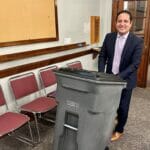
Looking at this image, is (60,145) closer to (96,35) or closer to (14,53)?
(14,53)

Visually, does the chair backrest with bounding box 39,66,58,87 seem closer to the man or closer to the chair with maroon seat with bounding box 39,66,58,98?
the chair with maroon seat with bounding box 39,66,58,98

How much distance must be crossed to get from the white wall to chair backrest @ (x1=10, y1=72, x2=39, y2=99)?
0.37ft

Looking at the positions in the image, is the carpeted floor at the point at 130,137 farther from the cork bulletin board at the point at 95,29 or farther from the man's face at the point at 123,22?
the cork bulletin board at the point at 95,29

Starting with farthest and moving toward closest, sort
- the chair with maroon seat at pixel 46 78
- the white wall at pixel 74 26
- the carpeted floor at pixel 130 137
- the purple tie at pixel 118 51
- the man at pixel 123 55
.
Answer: the chair with maroon seat at pixel 46 78
the white wall at pixel 74 26
the carpeted floor at pixel 130 137
the purple tie at pixel 118 51
the man at pixel 123 55

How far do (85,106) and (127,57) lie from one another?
881 millimetres

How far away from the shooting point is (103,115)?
5.14ft

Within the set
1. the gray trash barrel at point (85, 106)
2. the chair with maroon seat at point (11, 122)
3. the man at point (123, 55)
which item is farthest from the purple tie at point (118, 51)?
the chair with maroon seat at point (11, 122)

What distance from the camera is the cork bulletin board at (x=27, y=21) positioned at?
2.34m

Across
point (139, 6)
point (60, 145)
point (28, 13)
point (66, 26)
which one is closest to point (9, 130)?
point (60, 145)

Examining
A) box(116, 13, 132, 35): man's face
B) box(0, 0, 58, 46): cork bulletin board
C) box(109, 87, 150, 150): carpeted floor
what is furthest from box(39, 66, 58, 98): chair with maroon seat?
box(116, 13, 132, 35): man's face

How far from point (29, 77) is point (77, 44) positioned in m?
1.33

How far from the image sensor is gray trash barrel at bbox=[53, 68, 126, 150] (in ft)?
4.89

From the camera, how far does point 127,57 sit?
2.12 metres

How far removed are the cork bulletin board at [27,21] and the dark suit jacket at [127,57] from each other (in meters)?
1.05
